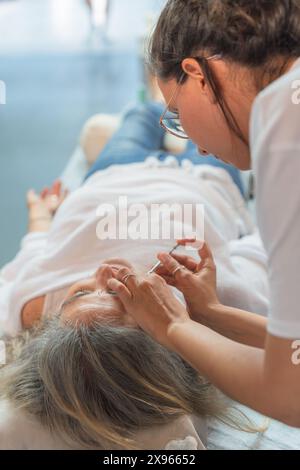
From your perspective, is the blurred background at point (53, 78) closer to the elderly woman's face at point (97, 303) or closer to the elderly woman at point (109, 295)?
the elderly woman at point (109, 295)

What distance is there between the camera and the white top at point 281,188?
73 centimetres

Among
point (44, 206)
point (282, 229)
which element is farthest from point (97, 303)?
point (44, 206)

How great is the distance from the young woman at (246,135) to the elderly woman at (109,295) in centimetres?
16

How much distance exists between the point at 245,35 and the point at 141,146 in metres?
1.45

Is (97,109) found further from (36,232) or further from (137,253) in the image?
(137,253)

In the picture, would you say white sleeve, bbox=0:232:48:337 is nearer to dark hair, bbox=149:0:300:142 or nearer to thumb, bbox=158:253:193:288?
thumb, bbox=158:253:193:288

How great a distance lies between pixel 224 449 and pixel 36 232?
3.16 feet

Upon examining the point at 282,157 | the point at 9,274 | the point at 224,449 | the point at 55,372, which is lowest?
the point at 224,449

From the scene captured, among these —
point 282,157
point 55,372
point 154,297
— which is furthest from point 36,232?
point 282,157

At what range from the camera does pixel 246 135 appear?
0.90m

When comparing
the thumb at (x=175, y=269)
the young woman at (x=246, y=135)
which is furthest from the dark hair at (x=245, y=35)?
the thumb at (x=175, y=269)

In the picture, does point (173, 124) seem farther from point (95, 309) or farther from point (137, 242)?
point (137, 242)

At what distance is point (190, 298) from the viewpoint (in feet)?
4.02

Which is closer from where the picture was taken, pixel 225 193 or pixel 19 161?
pixel 225 193
